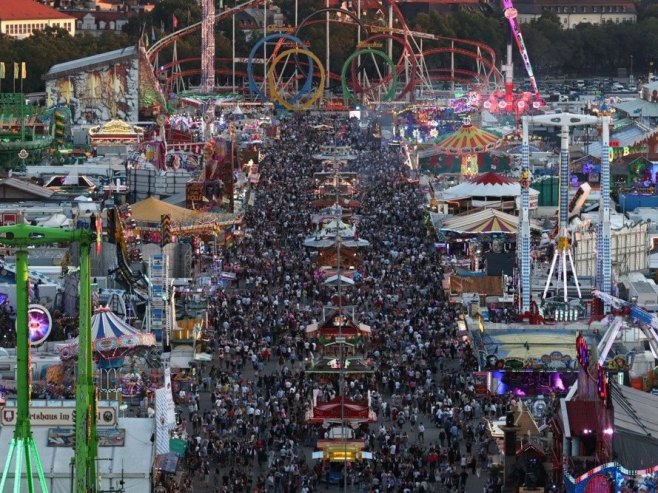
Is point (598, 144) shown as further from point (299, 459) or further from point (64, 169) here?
point (299, 459)

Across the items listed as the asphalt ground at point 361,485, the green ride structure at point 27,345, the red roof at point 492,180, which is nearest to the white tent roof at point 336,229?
the red roof at point 492,180

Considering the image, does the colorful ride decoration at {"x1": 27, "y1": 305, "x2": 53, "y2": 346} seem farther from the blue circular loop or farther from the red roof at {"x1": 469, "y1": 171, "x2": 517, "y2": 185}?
the blue circular loop

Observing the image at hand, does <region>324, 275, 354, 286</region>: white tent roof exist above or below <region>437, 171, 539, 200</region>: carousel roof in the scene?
below

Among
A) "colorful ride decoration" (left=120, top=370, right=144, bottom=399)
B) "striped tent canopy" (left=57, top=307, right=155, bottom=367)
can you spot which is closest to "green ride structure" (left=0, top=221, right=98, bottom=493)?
"colorful ride decoration" (left=120, top=370, right=144, bottom=399)

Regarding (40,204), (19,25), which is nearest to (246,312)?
(40,204)

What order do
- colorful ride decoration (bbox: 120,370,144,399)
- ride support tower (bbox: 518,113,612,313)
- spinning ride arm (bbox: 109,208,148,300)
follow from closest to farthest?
colorful ride decoration (bbox: 120,370,144,399)
spinning ride arm (bbox: 109,208,148,300)
ride support tower (bbox: 518,113,612,313)

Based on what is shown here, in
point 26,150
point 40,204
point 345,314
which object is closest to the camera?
point 345,314
